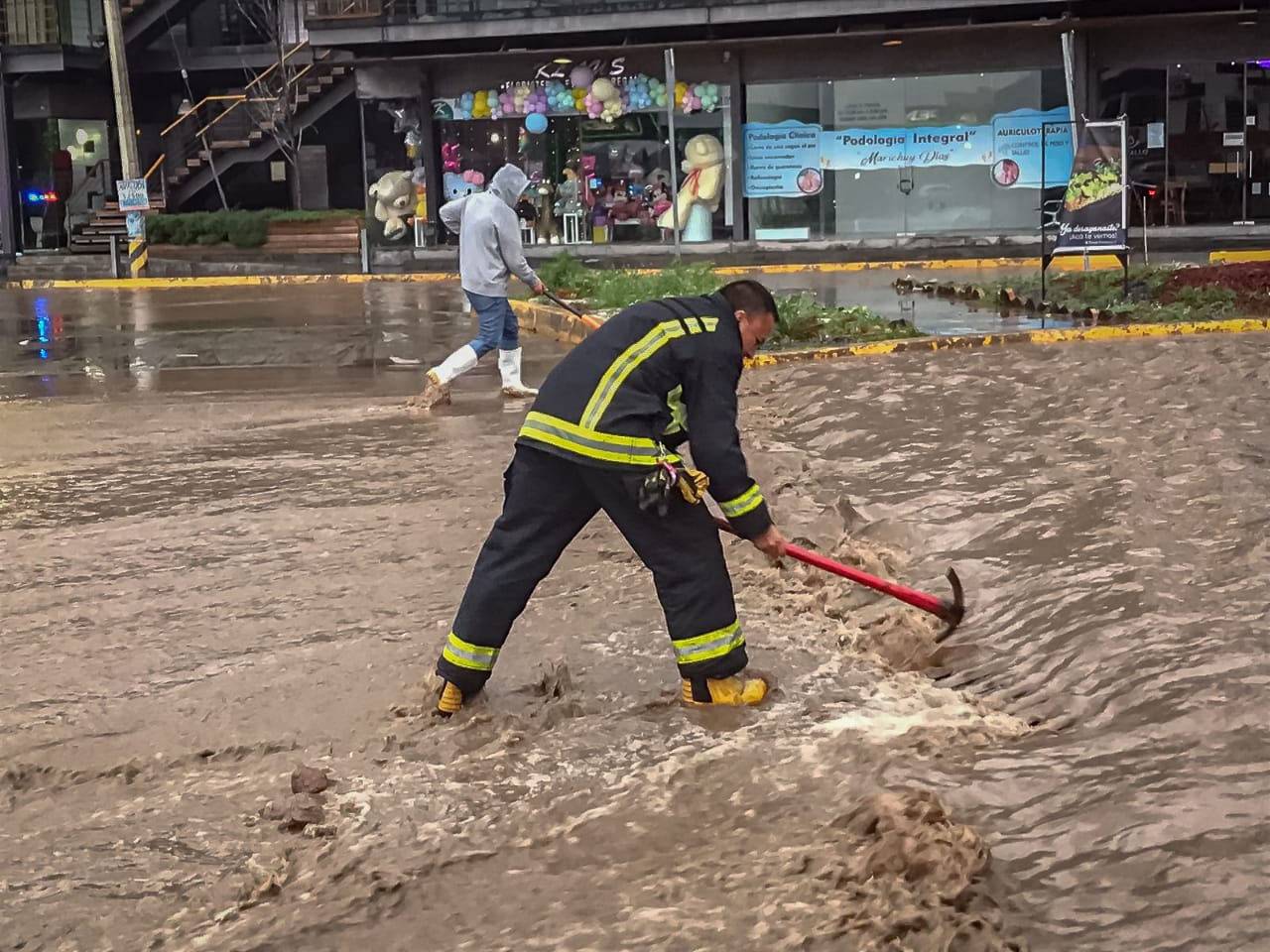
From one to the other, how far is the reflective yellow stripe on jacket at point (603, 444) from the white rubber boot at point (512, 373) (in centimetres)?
675

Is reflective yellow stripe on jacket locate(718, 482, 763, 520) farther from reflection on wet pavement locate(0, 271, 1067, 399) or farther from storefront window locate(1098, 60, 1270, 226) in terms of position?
storefront window locate(1098, 60, 1270, 226)

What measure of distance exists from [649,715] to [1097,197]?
11535 mm

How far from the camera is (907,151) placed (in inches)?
1078

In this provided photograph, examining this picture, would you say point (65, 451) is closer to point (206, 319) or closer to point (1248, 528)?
point (1248, 528)

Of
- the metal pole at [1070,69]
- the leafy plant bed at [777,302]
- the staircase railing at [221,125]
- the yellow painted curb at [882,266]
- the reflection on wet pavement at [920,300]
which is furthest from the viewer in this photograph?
the staircase railing at [221,125]

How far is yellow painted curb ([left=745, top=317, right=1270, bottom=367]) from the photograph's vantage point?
41.5ft

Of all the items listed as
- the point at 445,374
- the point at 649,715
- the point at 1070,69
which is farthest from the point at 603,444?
the point at 1070,69

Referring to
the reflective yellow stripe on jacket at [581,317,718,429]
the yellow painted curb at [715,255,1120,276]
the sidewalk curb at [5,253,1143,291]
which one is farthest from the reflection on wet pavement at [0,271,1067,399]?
the reflective yellow stripe on jacket at [581,317,718,429]

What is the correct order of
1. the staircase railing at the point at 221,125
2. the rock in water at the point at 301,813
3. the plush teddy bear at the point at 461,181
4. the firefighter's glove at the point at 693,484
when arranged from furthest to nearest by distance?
the staircase railing at the point at 221,125 < the plush teddy bear at the point at 461,181 < the firefighter's glove at the point at 693,484 < the rock in water at the point at 301,813

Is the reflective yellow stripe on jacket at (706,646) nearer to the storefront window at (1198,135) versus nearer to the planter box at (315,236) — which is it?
the storefront window at (1198,135)

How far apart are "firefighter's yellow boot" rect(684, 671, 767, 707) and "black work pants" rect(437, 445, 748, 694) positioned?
0.07 m

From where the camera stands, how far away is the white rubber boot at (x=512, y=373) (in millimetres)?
11641

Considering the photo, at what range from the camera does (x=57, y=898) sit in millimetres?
4012

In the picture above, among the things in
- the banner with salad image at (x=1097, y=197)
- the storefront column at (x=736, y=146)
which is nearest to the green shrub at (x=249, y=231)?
the storefront column at (x=736, y=146)
